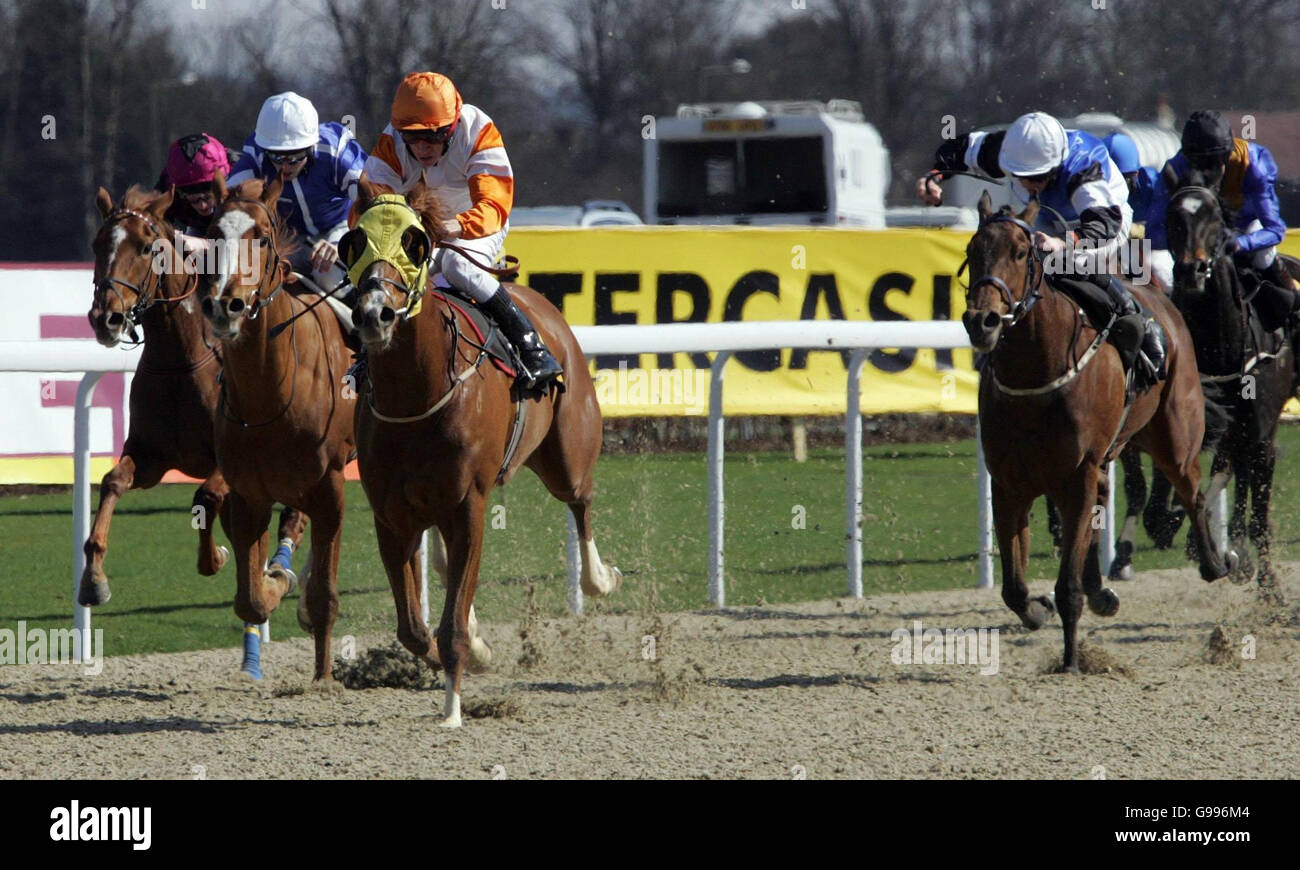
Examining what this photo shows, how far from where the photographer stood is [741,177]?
18.6m

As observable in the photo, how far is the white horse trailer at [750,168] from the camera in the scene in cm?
1838

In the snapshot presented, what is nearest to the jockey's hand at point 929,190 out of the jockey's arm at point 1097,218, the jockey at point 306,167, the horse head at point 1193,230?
the jockey's arm at point 1097,218

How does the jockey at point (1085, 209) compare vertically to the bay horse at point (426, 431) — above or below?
above

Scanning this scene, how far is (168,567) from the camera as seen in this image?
912cm

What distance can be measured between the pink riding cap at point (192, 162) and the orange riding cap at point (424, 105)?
3.21ft

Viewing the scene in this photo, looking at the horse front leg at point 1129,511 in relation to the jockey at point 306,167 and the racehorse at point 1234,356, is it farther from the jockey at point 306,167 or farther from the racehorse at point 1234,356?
the jockey at point 306,167

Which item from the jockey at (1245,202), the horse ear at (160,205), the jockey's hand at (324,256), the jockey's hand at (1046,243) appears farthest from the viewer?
the jockey at (1245,202)

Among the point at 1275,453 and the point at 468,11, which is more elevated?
the point at 468,11

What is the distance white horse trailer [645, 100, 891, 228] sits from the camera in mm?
18375

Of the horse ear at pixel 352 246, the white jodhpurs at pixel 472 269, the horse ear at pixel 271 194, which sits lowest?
the white jodhpurs at pixel 472 269

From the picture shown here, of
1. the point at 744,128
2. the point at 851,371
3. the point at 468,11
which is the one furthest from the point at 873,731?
the point at 468,11

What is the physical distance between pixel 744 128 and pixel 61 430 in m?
10.1

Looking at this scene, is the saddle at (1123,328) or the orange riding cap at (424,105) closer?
the orange riding cap at (424,105)
